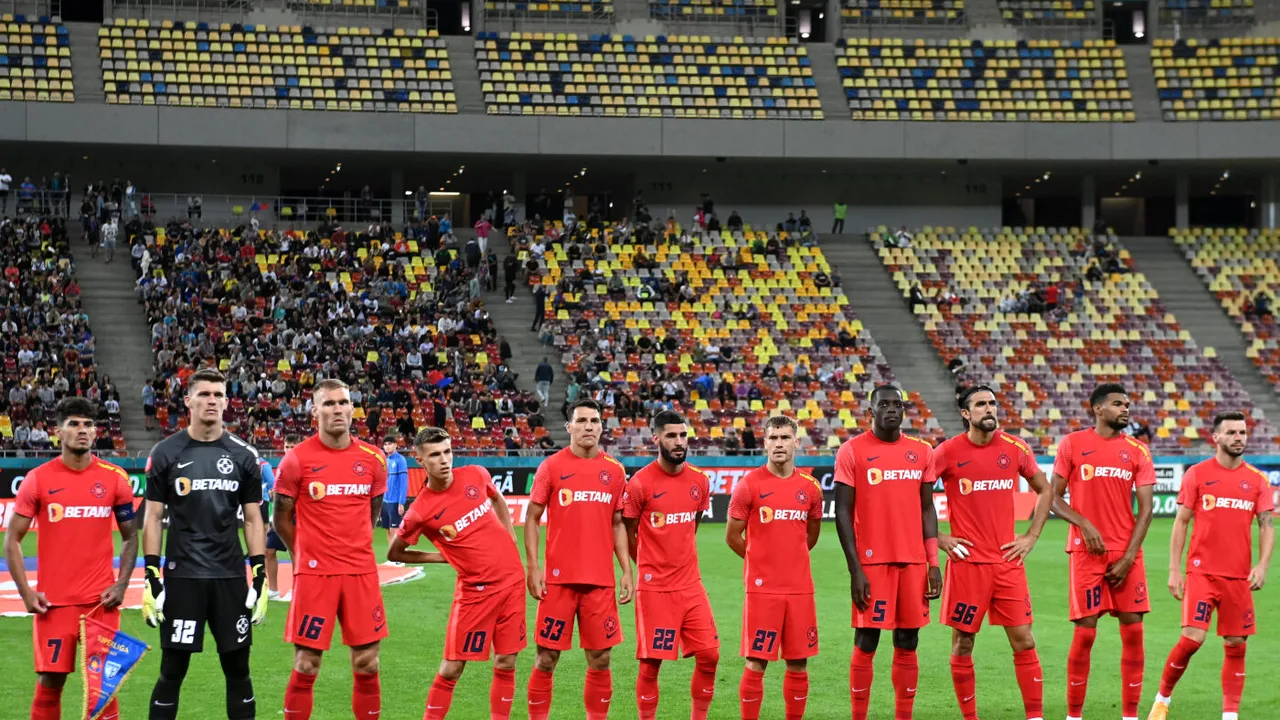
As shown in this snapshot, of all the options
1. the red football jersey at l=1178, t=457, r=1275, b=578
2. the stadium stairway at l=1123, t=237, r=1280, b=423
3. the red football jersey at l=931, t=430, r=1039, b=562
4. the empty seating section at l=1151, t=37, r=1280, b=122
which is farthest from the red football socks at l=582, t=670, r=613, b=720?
the empty seating section at l=1151, t=37, r=1280, b=122

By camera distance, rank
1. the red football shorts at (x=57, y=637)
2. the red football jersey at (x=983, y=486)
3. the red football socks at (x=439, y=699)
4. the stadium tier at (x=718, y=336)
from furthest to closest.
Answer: the stadium tier at (x=718, y=336)
the red football jersey at (x=983, y=486)
the red football socks at (x=439, y=699)
the red football shorts at (x=57, y=637)

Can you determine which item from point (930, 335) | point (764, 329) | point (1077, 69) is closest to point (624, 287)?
point (764, 329)

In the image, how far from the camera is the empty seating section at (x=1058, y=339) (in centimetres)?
4150

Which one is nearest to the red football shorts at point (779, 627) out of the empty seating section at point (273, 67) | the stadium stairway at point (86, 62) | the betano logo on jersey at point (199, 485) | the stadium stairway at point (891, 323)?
the betano logo on jersey at point (199, 485)

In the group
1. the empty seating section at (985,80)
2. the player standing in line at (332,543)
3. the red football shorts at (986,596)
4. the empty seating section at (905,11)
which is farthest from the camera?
the empty seating section at (905,11)

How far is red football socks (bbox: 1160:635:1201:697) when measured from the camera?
1229cm

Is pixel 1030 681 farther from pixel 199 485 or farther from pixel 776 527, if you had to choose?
pixel 199 485

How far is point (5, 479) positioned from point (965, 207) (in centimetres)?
3319

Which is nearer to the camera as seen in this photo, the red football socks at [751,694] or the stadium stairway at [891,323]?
the red football socks at [751,694]

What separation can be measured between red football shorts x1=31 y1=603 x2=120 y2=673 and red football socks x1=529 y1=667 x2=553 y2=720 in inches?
115

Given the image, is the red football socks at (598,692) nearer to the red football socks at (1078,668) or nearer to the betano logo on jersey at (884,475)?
the betano logo on jersey at (884,475)

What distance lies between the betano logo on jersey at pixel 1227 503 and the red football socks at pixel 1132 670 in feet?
3.51

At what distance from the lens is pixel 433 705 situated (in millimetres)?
11297

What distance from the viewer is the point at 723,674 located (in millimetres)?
15344
